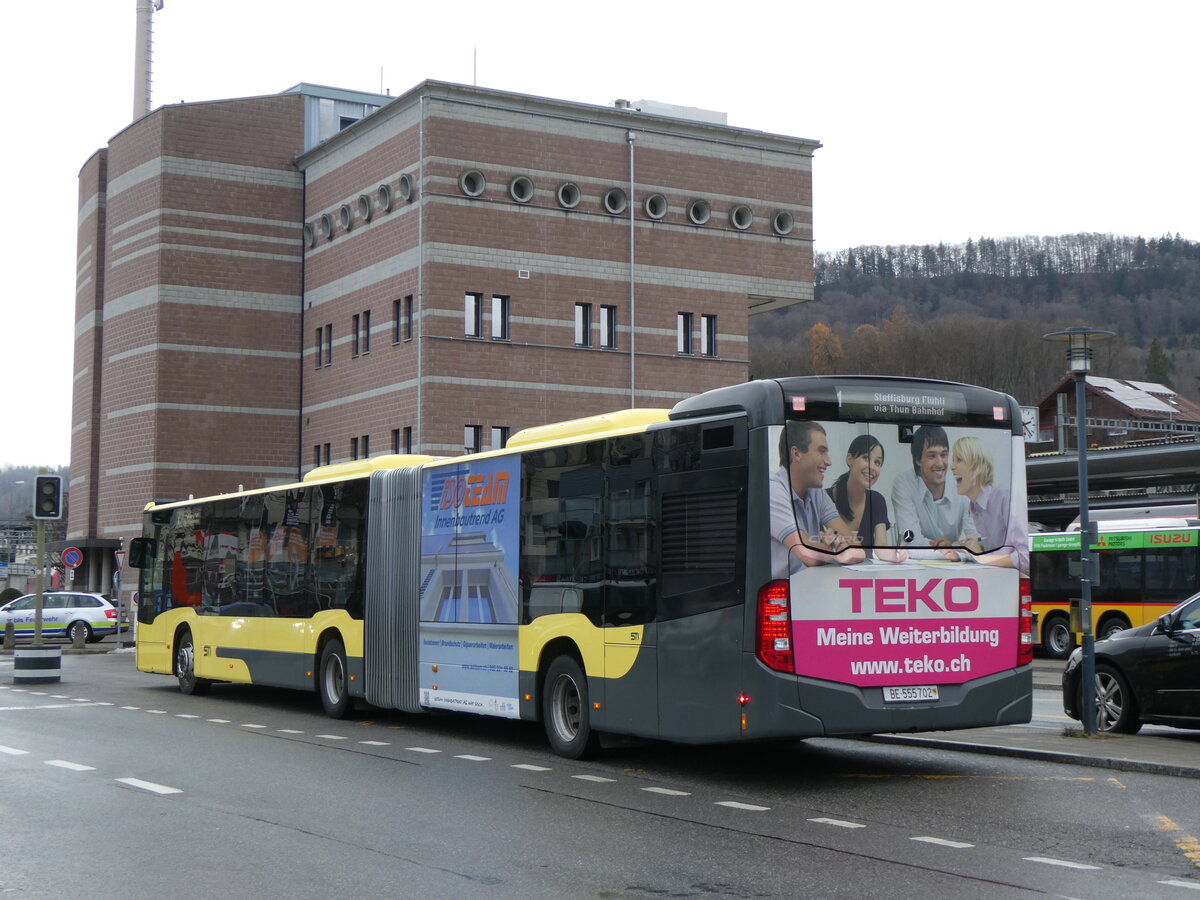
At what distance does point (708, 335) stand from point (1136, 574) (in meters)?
20.8

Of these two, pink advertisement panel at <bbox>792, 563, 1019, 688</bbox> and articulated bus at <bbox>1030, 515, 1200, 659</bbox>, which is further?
articulated bus at <bbox>1030, 515, 1200, 659</bbox>

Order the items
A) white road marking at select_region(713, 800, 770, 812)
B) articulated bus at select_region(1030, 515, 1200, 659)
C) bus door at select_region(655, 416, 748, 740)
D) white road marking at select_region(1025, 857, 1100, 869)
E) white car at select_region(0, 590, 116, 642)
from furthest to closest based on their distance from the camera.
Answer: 1. white car at select_region(0, 590, 116, 642)
2. articulated bus at select_region(1030, 515, 1200, 659)
3. bus door at select_region(655, 416, 748, 740)
4. white road marking at select_region(713, 800, 770, 812)
5. white road marking at select_region(1025, 857, 1100, 869)

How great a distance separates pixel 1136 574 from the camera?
30562 millimetres

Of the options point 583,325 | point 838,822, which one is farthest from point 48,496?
point 583,325

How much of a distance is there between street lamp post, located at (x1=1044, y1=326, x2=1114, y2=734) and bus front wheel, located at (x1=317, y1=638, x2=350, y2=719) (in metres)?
8.35

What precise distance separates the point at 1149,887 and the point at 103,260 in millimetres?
56165

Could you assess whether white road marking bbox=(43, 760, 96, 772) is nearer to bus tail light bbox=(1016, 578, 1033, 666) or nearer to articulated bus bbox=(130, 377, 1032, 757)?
articulated bus bbox=(130, 377, 1032, 757)

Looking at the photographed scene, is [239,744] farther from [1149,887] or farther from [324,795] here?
[1149,887]

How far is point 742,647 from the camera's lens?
1117 centimetres

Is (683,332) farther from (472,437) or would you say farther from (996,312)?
(996,312)

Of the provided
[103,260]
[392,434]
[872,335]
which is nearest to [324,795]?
[392,434]

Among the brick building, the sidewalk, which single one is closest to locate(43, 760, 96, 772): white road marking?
A: the sidewalk

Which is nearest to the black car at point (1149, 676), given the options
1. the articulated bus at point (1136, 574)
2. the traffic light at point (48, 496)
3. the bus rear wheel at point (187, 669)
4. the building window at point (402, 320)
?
the bus rear wheel at point (187, 669)

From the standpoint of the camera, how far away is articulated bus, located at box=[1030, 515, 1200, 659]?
2967 cm
